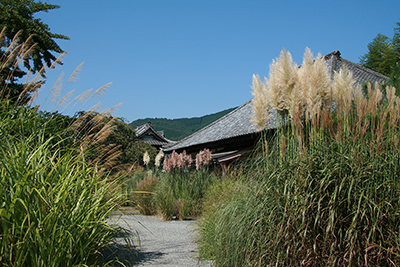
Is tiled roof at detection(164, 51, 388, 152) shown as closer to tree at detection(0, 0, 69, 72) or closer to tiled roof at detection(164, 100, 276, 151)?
tiled roof at detection(164, 100, 276, 151)

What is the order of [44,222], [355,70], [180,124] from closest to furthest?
[44,222], [355,70], [180,124]

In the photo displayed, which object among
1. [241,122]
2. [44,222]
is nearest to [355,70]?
[241,122]

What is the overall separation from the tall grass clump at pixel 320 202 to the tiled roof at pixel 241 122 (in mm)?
7070

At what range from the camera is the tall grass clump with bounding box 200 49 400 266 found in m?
2.17

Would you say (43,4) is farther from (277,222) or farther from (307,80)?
(277,222)

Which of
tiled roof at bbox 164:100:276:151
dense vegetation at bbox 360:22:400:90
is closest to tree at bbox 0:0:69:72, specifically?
tiled roof at bbox 164:100:276:151

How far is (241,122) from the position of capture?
488 inches

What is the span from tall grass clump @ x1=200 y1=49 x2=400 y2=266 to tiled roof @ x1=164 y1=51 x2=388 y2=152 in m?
7.07

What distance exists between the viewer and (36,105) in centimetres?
346

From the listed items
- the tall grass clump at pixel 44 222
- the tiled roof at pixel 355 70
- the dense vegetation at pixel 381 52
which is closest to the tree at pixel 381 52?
the dense vegetation at pixel 381 52

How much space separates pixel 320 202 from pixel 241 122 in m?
10.2

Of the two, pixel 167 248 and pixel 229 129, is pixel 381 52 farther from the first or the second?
pixel 167 248

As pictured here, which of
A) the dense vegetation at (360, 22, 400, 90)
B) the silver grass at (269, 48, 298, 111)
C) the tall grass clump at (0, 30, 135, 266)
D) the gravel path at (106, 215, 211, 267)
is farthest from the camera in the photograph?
the dense vegetation at (360, 22, 400, 90)

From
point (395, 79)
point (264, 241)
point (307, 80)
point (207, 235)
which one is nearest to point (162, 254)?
point (207, 235)
